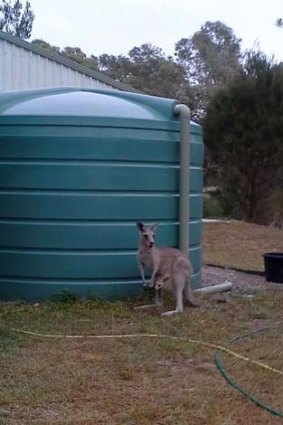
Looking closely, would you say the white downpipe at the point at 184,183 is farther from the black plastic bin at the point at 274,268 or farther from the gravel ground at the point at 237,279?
the black plastic bin at the point at 274,268

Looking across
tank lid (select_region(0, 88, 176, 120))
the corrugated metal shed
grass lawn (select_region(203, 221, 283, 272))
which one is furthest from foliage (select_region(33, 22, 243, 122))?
tank lid (select_region(0, 88, 176, 120))

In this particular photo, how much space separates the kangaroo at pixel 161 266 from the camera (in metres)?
6.99

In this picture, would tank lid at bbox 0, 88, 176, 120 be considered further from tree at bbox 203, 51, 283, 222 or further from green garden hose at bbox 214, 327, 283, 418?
tree at bbox 203, 51, 283, 222

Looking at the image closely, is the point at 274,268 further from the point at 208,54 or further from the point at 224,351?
the point at 208,54

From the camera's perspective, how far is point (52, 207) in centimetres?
729

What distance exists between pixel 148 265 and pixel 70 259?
2.30 feet

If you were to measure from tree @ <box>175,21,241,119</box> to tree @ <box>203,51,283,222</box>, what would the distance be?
11062mm

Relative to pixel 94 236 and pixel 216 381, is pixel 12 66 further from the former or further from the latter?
pixel 216 381

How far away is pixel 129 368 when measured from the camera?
5.10 metres

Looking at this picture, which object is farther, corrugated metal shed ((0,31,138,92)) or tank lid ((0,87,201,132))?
corrugated metal shed ((0,31,138,92))

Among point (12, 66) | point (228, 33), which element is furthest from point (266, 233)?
point (228, 33)

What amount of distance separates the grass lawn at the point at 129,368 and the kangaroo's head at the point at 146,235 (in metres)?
0.57

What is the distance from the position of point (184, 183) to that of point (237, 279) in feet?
8.41

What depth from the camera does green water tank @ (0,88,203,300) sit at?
23.9ft
